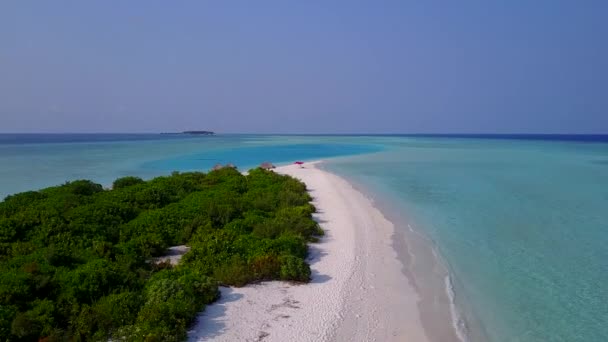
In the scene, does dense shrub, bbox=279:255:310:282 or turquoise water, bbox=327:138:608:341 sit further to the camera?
dense shrub, bbox=279:255:310:282

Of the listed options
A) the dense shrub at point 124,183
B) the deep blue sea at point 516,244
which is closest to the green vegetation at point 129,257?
the dense shrub at point 124,183

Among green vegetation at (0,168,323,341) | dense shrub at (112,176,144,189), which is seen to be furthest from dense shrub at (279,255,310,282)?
dense shrub at (112,176,144,189)

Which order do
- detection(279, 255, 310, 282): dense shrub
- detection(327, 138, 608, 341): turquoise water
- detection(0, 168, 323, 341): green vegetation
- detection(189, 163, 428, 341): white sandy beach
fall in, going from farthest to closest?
detection(279, 255, 310, 282): dense shrub < detection(327, 138, 608, 341): turquoise water < detection(189, 163, 428, 341): white sandy beach < detection(0, 168, 323, 341): green vegetation

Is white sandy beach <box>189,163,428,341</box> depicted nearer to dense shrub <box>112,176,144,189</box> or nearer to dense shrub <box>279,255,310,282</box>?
dense shrub <box>279,255,310,282</box>

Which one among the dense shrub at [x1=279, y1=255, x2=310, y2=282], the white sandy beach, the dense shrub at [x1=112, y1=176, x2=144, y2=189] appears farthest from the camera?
the dense shrub at [x1=112, y1=176, x2=144, y2=189]

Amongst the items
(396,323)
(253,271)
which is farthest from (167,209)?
(396,323)

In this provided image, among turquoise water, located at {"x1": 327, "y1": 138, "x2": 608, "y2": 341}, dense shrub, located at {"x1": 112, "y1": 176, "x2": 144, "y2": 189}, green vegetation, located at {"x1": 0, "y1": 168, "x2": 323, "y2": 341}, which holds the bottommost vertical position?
turquoise water, located at {"x1": 327, "y1": 138, "x2": 608, "y2": 341}

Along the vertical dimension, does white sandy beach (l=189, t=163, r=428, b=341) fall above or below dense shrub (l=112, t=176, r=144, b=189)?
below

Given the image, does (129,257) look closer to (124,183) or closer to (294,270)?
(294,270)
